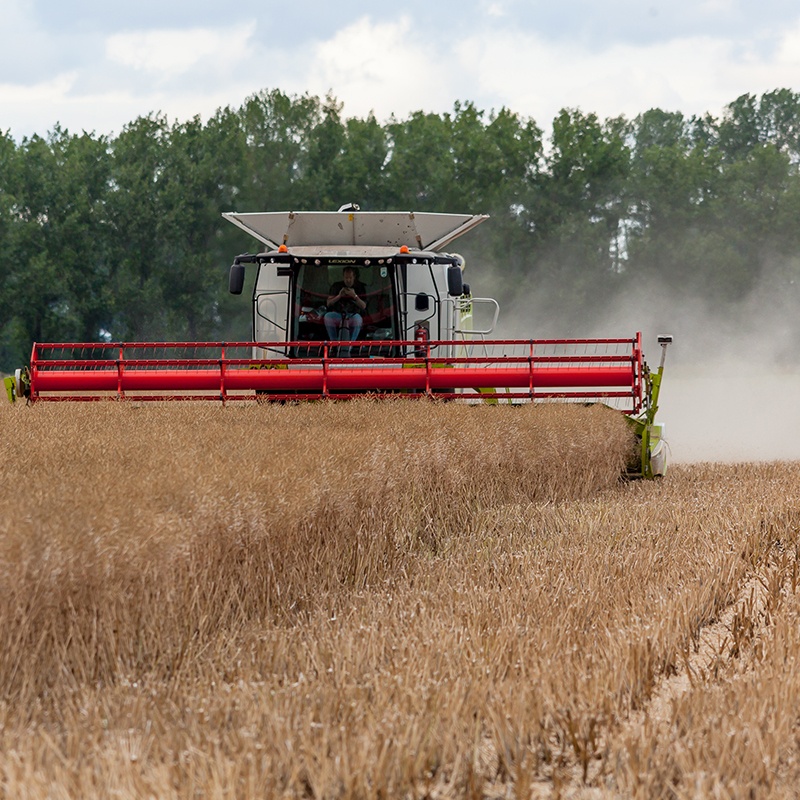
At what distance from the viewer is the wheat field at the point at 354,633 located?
115 inches

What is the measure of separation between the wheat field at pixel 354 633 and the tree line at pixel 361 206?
33281 millimetres

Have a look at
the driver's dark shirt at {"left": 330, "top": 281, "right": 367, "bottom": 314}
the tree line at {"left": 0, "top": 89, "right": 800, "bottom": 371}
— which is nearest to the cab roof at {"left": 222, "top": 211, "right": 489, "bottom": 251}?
the driver's dark shirt at {"left": 330, "top": 281, "right": 367, "bottom": 314}

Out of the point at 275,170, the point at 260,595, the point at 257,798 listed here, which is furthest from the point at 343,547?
the point at 275,170

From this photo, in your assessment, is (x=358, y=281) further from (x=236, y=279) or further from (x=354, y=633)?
(x=354, y=633)

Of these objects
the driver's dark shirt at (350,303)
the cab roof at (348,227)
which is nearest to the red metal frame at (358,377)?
the driver's dark shirt at (350,303)

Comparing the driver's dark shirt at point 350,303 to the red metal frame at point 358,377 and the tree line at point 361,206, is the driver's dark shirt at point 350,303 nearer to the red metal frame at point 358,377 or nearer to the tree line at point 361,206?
the red metal frame at point 358,377

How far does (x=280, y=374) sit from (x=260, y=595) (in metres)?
4.88

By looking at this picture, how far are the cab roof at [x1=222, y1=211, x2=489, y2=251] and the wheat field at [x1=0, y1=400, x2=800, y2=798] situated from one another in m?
4.30

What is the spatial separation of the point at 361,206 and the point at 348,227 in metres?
30.6

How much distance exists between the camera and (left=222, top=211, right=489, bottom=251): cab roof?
432 inches

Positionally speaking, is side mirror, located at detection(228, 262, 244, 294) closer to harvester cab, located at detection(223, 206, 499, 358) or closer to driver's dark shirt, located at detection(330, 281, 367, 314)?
harvester cab, located at detection(223, 206, 499, 358)

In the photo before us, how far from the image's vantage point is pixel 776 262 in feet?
153

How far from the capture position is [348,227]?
11047 mm

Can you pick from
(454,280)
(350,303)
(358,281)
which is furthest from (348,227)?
(454,280)
